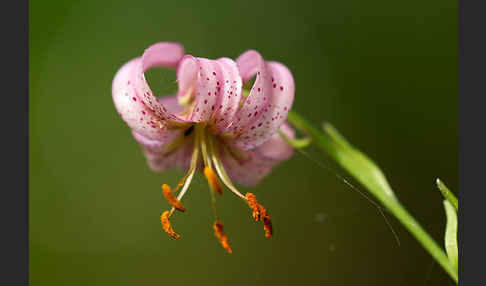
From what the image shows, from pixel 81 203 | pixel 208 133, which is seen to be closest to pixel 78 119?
pixel 81 203

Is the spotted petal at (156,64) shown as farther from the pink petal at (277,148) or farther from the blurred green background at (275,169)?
the blurred green background at (275,169)

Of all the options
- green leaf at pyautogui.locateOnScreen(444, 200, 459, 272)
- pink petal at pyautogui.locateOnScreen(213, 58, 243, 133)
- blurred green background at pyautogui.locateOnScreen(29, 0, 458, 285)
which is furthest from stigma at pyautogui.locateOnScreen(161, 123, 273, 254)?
blurred green background at pyautogui.locateOnScreen(29, 0, 458, 285)

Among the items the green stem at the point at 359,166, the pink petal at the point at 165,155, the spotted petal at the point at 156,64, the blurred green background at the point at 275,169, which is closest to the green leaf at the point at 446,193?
the green stem at the point at 359,166

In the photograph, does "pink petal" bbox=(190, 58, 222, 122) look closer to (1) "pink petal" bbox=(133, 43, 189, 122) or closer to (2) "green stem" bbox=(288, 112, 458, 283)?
(1) "pink petal" bbox=(133, 43, 189, 122)

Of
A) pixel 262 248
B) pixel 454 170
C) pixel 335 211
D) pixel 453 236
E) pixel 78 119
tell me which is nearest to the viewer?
pixel 453 236

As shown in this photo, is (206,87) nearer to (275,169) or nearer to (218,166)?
(218,166)

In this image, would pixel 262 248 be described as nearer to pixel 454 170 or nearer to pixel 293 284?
pixel 293 284
